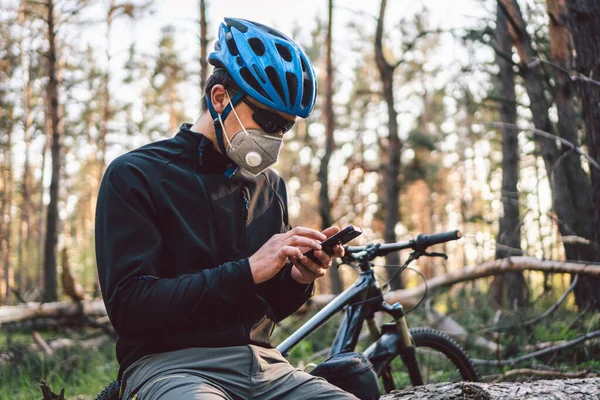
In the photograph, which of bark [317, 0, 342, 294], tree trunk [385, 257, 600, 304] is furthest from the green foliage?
bark [317, 0, 342, 294]

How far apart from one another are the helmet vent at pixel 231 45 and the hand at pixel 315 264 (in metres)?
0.86

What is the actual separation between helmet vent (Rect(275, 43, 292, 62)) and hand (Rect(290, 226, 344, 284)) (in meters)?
0.77

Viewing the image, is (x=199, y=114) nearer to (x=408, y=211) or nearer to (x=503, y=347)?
(x=503, y=347)

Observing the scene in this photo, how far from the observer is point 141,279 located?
1936mm

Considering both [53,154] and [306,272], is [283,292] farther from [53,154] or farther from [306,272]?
[53,154]

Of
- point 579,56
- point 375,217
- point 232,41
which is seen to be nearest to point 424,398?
point 232,41

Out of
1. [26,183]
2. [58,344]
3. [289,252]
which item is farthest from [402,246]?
[26,183]

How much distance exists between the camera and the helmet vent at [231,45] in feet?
8.02

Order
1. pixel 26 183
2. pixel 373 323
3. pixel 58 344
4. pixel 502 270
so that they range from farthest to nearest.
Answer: pixel 26 183 < pixel 58 344 < pixel 502 270 < pixel 373 323

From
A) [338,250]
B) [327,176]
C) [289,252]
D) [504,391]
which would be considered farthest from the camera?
[327,176]

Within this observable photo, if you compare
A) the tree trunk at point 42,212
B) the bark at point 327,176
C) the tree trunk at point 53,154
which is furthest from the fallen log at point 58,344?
the tree trunk at point 42,212

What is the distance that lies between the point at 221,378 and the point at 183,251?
19.1 inches

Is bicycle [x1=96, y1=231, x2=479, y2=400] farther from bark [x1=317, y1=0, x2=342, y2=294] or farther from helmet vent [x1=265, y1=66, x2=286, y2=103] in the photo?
bark [x1=317, y1=0, x2=342, y2=294]

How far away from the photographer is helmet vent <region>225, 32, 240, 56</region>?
244 centimetres
